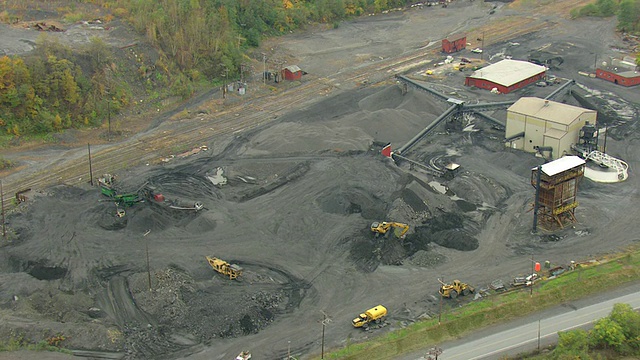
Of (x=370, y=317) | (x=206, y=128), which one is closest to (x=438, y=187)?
(x=370, y=317)

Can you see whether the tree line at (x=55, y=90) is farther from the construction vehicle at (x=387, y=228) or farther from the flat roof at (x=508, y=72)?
the flat roof at (x=508, y=72)

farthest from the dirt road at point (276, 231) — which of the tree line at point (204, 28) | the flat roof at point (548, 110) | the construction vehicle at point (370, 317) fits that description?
the tree line at point (204, 28)

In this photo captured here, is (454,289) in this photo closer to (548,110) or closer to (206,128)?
(548,110)

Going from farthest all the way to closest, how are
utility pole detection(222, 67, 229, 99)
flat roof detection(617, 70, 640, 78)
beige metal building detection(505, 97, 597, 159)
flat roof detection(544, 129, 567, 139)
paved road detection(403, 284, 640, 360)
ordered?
1. flat roof detection(617, 70, 640, 78)
2. utility pole detection(222, 67, 229, 99)
3. beige metal building detection(505, 97, 597, 159)
4. flat roof detection(544, 129, 567, 139)
5. paved road detection(403, 284, 640, 360)

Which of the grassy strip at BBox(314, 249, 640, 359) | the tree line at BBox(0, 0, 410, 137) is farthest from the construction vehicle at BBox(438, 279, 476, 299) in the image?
the tree line at BBox(0, 0, 410, 137)

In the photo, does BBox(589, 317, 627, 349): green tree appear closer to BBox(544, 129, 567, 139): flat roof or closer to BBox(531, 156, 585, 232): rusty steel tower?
BBox(531, 156, 585, 232): rusty steel tower

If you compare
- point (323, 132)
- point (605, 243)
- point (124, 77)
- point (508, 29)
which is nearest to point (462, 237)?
point (605, 243)

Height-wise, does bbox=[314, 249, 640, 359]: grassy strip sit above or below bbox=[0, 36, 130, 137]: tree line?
below
